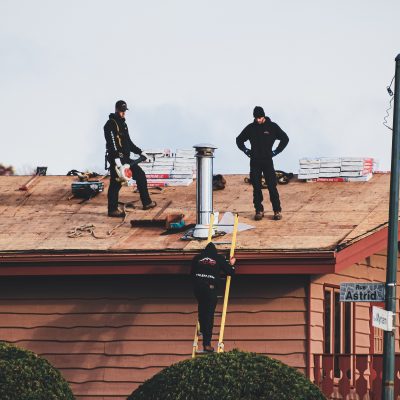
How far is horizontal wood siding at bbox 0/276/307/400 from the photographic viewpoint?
24250 mm

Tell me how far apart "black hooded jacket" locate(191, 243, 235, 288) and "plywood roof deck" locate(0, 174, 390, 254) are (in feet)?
2.83

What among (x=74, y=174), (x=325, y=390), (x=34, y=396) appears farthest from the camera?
(x=74, y=174)

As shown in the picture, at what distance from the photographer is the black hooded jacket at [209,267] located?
23375 mm

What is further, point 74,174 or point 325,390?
point 74,174

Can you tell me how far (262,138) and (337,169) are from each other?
3.14 m

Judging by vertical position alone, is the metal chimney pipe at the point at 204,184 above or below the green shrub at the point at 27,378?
above

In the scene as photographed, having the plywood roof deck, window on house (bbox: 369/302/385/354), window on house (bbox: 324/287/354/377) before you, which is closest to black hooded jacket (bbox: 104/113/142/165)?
the plywood roof deck

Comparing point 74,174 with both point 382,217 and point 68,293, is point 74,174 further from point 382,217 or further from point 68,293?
point 382,217

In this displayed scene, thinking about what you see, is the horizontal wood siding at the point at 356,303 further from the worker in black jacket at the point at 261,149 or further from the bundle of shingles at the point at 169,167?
the bundle of shingles at the point at 169,167

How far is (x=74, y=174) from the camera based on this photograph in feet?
106

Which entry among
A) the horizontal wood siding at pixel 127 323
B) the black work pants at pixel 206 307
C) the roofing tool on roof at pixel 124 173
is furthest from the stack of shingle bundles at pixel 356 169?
the black work pants at pixel 206 307

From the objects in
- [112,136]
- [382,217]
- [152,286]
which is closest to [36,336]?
[152,286]

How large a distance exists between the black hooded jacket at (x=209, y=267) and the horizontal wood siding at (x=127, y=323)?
112 centimetres

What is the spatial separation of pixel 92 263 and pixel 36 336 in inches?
77.5
